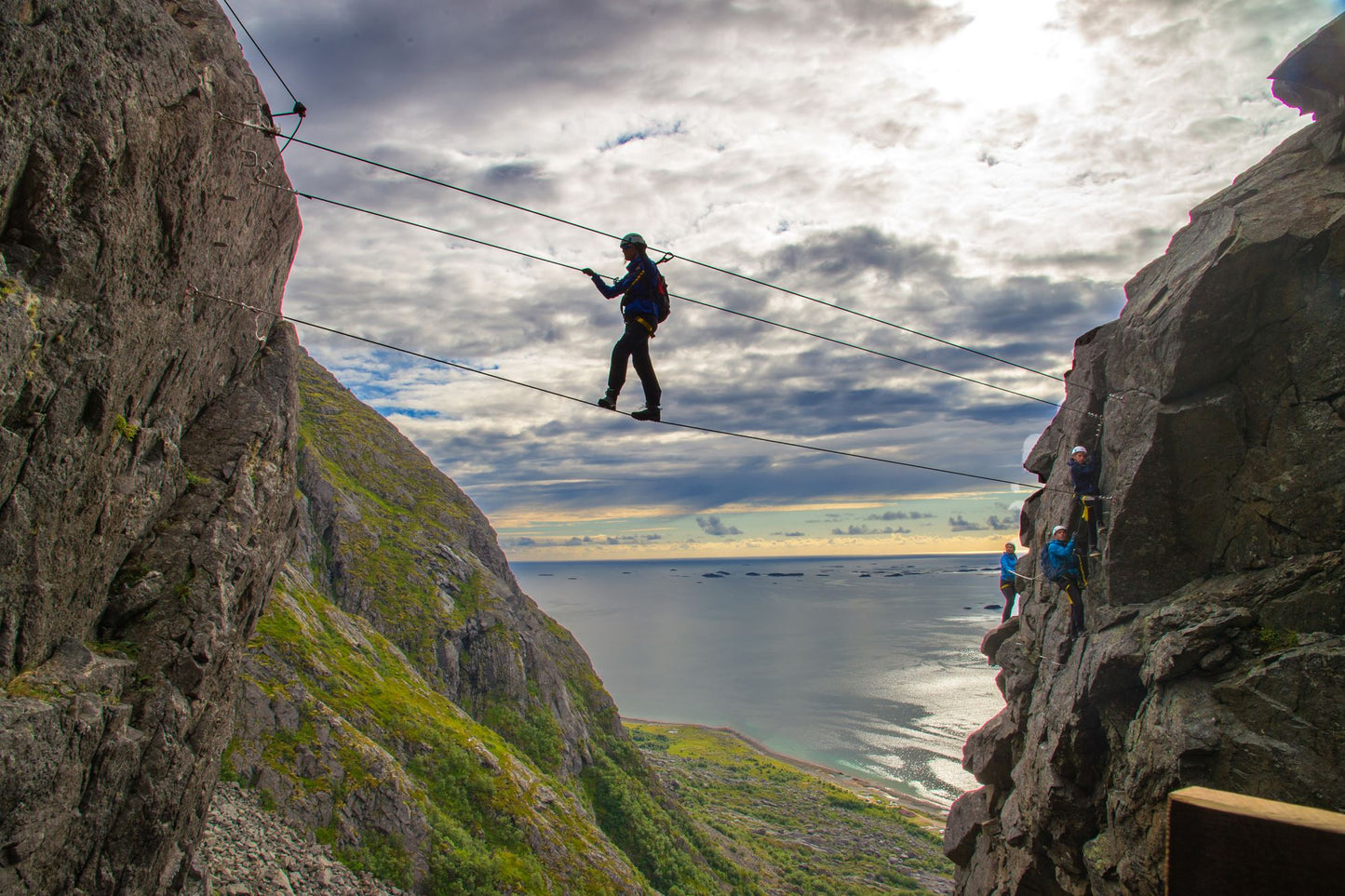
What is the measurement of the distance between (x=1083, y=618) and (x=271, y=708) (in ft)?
97.2

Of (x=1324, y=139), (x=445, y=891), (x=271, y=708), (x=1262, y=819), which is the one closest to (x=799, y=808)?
(x=445, y=891)

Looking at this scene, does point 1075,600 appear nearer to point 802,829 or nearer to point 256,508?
point 256,508

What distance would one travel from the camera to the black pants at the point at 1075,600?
1928 centimetres

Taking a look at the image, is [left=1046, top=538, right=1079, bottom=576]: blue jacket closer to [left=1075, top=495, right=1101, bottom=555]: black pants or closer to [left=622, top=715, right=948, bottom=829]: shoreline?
[left=1075, top=495, right=1101, bottom=555]: black pants

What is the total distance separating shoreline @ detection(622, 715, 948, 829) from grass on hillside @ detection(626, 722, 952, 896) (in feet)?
6.33

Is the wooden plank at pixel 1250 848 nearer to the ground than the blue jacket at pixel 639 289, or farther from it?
nearer to the ground

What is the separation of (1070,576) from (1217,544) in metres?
4.04

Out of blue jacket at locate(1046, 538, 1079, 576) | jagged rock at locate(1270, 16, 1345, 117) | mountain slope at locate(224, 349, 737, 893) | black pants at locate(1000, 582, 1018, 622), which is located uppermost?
jagged rock at locate(1270, 16, 1345, 117)

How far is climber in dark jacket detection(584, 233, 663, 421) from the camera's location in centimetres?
1318

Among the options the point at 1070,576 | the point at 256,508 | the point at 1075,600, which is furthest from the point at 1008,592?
the point at 256,508

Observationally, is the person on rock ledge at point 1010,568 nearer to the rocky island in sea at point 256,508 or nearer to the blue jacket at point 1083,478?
the rocky island in sea at point 256,508

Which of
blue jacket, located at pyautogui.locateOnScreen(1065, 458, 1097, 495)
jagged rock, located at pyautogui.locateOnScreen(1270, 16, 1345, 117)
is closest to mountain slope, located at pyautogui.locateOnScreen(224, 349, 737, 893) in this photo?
blue jacket, located at pyautogui.locateOnScreen(1065, 458, 1097, 495)

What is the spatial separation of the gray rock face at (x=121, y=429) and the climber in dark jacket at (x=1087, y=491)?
2135 cm

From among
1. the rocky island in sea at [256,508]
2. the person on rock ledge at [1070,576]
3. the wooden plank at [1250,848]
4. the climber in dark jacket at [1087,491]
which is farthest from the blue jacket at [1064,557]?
the wooden plank at [1250,848]
